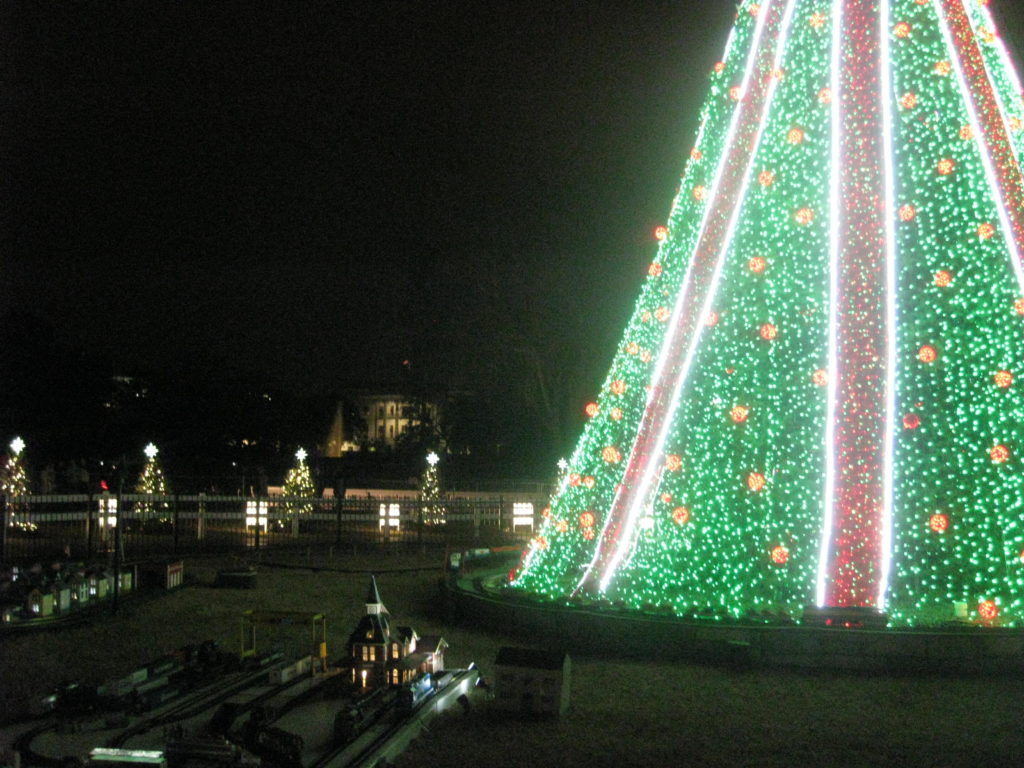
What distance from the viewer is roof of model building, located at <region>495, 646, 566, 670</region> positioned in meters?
7.40

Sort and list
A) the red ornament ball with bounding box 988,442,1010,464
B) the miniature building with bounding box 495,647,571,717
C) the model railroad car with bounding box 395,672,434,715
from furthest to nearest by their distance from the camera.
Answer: the red ornament ball with bounding box 988,442,1010,464 → the miniature building with bounding box 495,647,571,717 → the model railroad car with bounding box 395,672,434,715

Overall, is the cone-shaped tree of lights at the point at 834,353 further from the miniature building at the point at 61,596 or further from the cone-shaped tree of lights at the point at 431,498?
the cone-shaped tree of lights at the point at 431,498

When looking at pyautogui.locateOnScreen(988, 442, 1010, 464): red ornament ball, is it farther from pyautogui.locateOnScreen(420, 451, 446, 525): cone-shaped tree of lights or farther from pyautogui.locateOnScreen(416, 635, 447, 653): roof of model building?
pyautogui.locateOnScreen(420, 451, 446, 525): cone-shaped tree of lights

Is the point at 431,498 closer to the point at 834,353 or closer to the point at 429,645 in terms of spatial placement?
the point at 834,353

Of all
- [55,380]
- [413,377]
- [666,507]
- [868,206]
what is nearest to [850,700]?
[666,507]

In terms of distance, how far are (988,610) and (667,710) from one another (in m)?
3.74

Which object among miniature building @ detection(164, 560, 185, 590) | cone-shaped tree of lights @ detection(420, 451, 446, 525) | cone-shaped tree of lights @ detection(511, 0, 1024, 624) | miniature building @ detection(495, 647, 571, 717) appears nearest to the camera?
miniature building @ detection(495, 647, 571, 717)

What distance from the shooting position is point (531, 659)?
7.50 metres

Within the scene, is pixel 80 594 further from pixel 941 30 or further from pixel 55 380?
pixel 55 380

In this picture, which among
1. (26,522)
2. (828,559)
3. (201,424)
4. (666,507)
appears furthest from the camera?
(201,424)

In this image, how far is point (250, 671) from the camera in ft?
27.5

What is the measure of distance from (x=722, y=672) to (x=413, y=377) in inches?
1013

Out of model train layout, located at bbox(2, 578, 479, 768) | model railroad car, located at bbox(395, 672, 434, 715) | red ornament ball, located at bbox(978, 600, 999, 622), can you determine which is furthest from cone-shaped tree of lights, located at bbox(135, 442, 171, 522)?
red ornament ball, located at bbox(978, 600, 999, 622)

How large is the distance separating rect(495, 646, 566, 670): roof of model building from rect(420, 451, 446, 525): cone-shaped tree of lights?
14.9 meters
